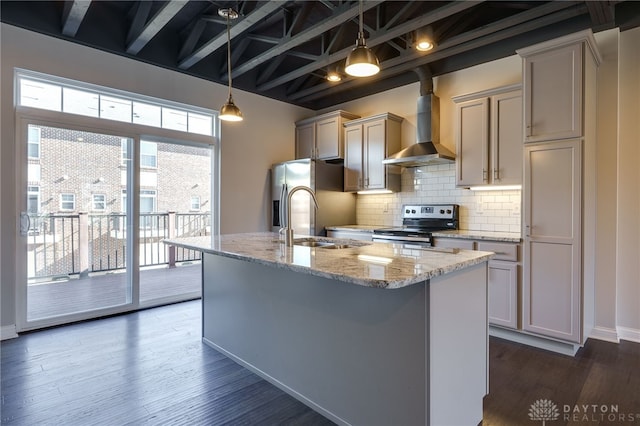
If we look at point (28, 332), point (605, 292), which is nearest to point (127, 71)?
point (28, 332)

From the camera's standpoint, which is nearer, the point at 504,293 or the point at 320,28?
the point at 504,293

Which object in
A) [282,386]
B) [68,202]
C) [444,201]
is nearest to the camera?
[282,386]

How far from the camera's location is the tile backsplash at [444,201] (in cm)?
371

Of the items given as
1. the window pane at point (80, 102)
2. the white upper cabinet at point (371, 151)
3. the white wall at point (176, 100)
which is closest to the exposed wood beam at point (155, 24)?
the white wall at point (176, 100)

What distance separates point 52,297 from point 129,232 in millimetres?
966

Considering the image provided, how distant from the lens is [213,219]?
466cm

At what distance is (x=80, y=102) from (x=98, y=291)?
207cm

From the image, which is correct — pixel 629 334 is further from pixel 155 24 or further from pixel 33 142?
pixel 33 142

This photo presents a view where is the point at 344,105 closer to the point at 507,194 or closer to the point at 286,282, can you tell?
the point at 507,194

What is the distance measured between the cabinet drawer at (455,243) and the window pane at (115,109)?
372 cm

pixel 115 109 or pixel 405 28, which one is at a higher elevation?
pixel 405 28

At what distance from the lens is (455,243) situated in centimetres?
343

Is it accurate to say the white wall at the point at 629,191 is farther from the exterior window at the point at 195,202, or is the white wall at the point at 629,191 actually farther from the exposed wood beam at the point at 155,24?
the exterior window at the point at 195,202

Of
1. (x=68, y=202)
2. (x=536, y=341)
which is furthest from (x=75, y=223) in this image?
(x=536, y=341)
